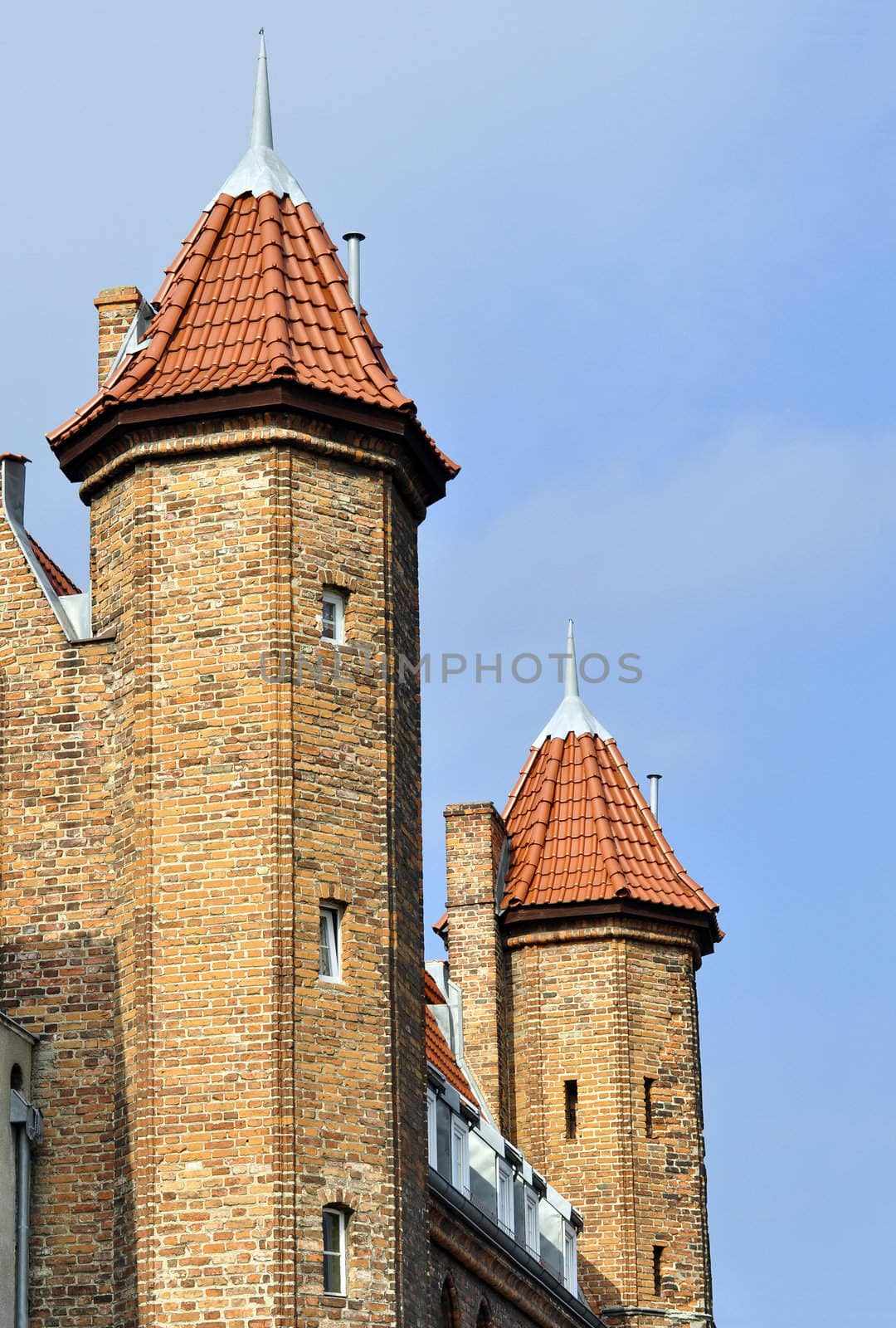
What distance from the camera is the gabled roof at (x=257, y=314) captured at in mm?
29734

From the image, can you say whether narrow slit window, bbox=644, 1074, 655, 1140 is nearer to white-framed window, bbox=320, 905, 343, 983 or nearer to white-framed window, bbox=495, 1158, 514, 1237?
white-framed window, bbox=495, 1158, 514, 1237

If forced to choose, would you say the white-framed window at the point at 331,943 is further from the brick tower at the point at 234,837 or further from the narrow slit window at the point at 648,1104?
the narrow slit window at the point at 648,1104

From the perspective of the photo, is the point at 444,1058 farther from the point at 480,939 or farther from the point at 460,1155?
the point at 460,1155

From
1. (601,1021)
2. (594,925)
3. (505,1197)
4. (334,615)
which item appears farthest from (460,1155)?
(594,925)

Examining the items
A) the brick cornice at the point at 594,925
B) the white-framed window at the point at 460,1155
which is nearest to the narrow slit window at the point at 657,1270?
the brick cornice at the point at 594,925

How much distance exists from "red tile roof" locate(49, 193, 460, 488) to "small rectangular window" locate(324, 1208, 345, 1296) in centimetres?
863

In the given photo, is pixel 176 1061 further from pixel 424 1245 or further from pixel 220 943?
pixel 424 1245

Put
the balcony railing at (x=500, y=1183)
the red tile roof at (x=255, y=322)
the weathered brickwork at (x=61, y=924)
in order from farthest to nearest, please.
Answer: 1. the balcony railing at (x=500, y=1183)
2. the red tile roof at (x=255, y=322)
3. the weathered brickwork at (x=61, y=924)

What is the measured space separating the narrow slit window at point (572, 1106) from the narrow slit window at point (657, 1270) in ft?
7.23

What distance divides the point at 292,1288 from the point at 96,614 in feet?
25.7

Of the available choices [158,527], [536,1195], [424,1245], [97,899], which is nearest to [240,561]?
[158,527]

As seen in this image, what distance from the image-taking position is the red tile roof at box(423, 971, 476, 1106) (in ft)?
134

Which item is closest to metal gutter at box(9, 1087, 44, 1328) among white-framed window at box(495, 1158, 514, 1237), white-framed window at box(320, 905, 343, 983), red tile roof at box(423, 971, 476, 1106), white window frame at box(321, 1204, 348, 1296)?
white window frame at box(321, 1204, 348, 1296)

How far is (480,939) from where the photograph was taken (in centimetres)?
4469
